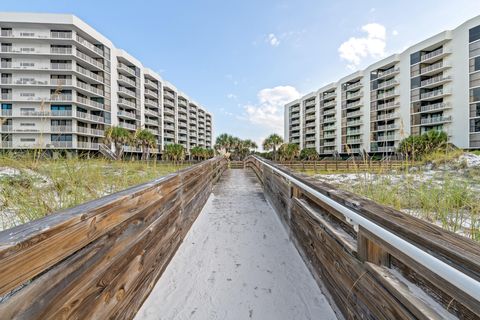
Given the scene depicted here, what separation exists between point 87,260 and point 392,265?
147 cm

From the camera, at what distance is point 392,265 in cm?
102

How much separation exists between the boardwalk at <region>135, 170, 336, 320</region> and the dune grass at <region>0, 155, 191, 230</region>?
1.18m

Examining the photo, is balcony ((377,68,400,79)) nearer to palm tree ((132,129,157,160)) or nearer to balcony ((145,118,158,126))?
palm tree ((132,129,157,160))

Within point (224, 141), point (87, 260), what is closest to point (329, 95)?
point (224, 141)

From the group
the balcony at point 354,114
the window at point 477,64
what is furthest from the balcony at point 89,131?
the window at point 477,64

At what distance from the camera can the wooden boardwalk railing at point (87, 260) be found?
64 centimetres

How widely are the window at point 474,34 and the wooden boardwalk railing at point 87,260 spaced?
4077 centimetres

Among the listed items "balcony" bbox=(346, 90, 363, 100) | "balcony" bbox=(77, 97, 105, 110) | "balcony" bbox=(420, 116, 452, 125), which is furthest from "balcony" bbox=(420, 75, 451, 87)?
"balcony" bbox=(77, 97, 105, 110)

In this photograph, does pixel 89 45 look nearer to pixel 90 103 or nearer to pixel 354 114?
pixel 90 103

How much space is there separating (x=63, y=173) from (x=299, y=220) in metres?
Answer: 2.77

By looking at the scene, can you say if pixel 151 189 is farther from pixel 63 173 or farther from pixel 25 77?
pixel 25 77

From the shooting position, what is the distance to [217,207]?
4.17m

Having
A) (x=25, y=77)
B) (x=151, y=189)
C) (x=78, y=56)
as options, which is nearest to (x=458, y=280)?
(x=151, y=189)

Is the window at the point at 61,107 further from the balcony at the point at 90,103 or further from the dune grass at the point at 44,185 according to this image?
the dune grass at the point at 44,185
